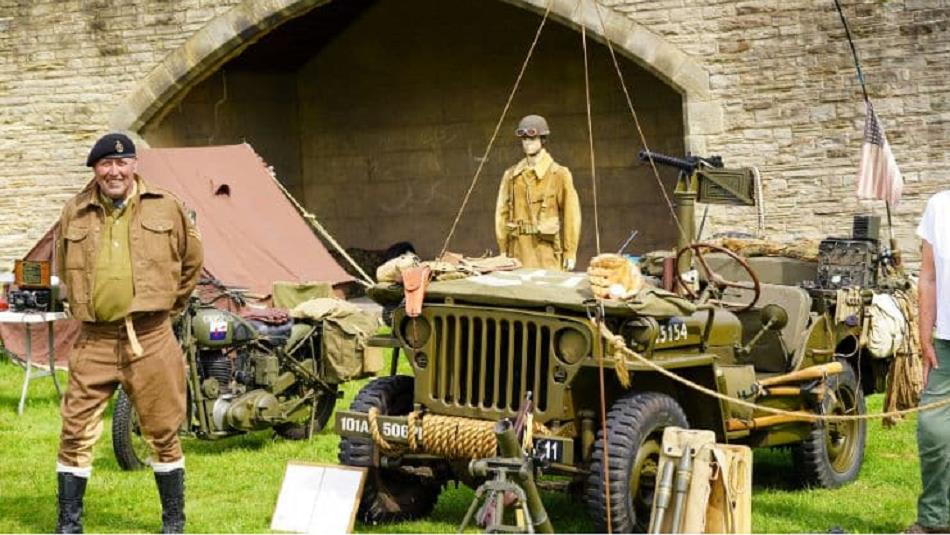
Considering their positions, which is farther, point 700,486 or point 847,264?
point 847,264

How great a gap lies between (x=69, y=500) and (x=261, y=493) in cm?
146

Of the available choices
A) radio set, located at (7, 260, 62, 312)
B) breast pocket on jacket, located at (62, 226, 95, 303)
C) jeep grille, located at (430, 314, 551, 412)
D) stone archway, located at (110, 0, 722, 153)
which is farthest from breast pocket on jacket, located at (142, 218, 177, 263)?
stone archway, located at (110, 0, 722, 153)

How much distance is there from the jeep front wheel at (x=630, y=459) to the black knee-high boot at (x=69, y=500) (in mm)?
1946

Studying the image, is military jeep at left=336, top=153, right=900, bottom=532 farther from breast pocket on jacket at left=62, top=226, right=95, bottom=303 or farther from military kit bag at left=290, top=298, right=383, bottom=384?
military kit bag at left=290, top=298, right=383, bottom=384

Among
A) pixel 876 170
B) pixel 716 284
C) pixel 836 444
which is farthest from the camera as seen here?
pixel 876 170

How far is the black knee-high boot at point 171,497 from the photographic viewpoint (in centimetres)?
646

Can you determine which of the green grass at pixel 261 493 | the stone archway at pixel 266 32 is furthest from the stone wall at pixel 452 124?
the green grass at pixel 261 493

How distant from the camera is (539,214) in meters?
9.38

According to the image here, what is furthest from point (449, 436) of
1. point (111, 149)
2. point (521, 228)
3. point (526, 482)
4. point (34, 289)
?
point (34, 289)

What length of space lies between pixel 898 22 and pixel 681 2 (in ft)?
6.00

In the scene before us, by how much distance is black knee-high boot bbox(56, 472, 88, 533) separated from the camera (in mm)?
6398

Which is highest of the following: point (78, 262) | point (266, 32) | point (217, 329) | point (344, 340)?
point (266, 32)

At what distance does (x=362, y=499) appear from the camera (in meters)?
6.63

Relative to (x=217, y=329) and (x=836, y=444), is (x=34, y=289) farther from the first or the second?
(x=836, y=444)
